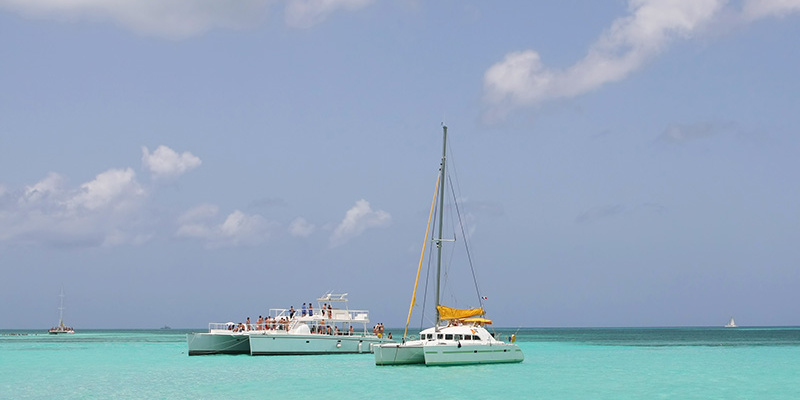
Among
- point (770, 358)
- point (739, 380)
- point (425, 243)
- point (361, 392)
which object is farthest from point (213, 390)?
point (770, 358)

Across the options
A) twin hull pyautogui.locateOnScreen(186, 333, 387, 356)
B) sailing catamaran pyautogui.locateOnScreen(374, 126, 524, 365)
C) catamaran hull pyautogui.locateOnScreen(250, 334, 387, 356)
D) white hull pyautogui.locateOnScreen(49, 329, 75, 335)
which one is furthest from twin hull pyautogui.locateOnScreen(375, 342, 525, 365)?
white hull pyautogui.locateOnScreen(49, 329, 75, 335)

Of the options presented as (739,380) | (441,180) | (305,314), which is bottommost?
(739,380)

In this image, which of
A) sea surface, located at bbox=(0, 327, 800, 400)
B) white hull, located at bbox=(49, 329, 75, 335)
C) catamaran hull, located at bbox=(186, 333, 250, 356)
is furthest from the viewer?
white hull, located at bbox=(49, 329, 75, 335)

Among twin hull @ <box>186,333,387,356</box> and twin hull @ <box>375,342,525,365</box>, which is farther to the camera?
twin hull @ <box>186,333,387,356</box>

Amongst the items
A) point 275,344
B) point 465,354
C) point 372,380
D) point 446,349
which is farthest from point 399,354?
point 275,344

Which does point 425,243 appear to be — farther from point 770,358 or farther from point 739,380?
point 770,358

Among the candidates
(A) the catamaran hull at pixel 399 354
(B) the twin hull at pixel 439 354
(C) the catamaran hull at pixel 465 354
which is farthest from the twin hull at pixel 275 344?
(C) the catamaran hull at pixel 465 354

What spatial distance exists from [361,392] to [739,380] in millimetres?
19780

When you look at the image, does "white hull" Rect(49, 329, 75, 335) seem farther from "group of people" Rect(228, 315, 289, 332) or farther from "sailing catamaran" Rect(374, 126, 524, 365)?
"sailing catamaran" Rect(374, 126, 524, 365)

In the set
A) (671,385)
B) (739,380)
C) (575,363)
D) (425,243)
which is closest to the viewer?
(671,385)

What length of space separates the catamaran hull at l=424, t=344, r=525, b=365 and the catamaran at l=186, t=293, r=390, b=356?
42.2ft

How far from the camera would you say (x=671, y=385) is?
39312mm

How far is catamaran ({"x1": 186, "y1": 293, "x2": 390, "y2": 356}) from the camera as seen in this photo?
55.2 m

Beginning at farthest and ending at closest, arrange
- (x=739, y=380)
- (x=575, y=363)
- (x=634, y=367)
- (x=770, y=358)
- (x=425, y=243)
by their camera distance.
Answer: (x=770, y=358)
(x=575, y=363)
(x=634, y=367)
(x=425, y=243)
(x=739, y=380)
